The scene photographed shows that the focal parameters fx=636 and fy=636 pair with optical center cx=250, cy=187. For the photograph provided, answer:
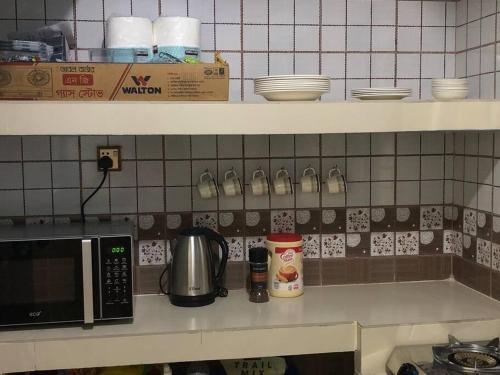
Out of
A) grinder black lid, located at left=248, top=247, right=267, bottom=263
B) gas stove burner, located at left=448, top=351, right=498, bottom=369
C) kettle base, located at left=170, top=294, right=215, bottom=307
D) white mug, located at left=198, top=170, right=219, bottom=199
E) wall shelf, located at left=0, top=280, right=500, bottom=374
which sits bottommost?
gas stove burner, located at left=448, top=351, right=498, bottom=369

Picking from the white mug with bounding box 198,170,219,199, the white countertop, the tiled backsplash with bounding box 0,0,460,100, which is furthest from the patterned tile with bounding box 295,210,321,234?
the tiled backsplash with bounding box 0,0,460,100

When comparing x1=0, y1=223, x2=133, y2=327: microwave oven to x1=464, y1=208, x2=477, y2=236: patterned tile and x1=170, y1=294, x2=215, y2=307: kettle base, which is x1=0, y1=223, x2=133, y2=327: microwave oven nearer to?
x1=170, y1=294, x2=215, y2=307: kettle base

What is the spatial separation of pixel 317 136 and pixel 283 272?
1.61 ft

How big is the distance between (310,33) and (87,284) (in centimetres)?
112

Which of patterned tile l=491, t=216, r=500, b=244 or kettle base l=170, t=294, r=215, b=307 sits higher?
patterned tile l=491, t=216, r=500, b=244

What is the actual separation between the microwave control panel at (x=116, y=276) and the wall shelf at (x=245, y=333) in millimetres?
56

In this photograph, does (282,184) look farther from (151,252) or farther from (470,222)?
(470,222)

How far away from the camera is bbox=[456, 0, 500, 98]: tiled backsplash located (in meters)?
2.00

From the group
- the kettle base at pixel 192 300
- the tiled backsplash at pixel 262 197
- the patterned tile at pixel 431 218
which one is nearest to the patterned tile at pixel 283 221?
the tiled backsplash at pixel 262 197

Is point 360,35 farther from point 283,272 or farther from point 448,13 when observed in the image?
point 283,272

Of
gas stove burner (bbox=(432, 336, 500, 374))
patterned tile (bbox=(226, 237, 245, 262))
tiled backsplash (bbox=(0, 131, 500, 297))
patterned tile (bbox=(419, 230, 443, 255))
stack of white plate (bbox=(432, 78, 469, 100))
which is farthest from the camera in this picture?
patterned tile (bbox=(419, 230, 443, 255))

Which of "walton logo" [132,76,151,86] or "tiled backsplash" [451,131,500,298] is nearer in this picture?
"walton logo" [132,76,151,86]

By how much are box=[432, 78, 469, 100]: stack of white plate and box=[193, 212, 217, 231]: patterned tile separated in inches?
32.8

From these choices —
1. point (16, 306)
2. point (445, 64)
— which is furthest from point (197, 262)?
point (445, 64)
